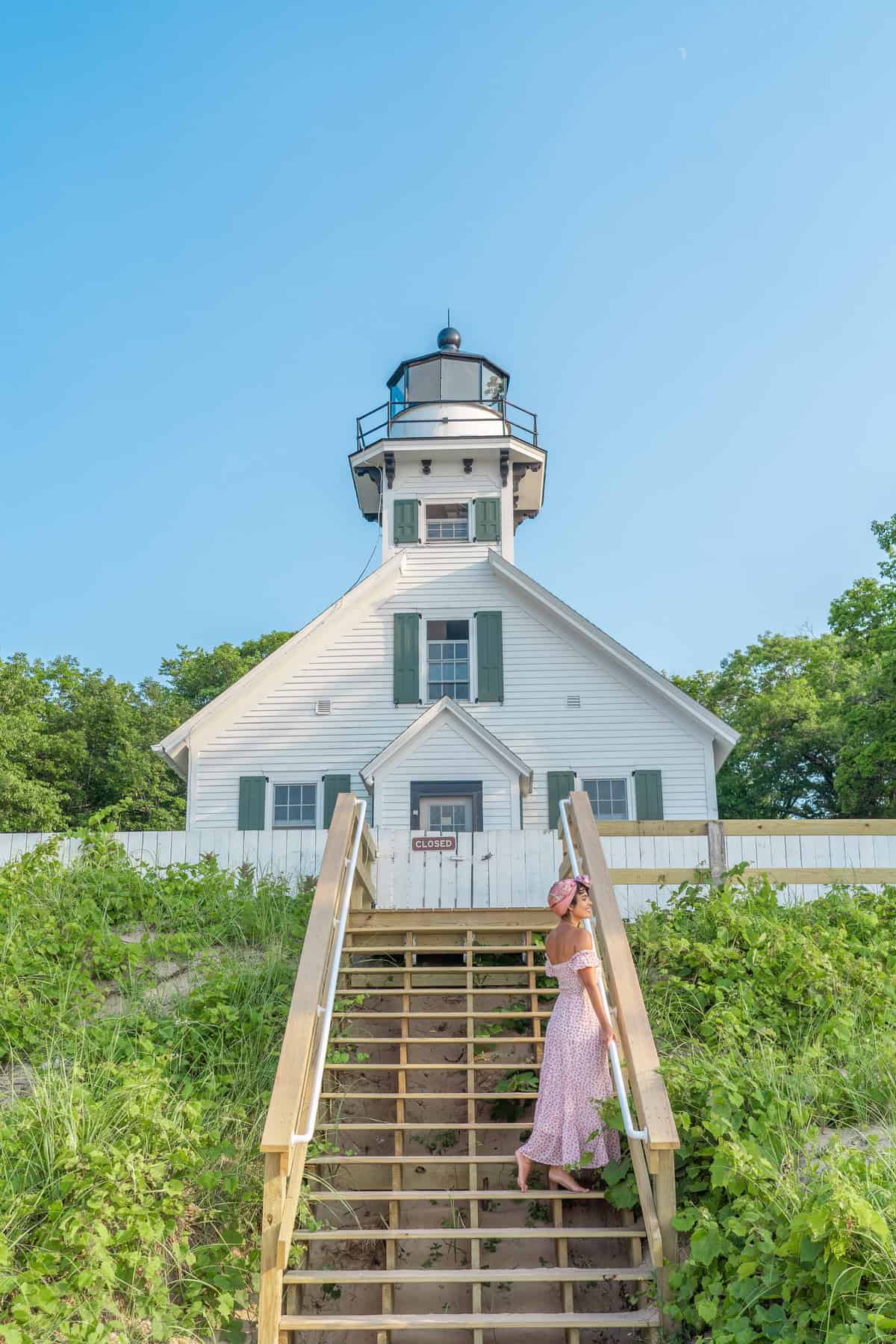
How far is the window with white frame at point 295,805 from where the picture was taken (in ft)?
51.3

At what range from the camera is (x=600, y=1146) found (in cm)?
551

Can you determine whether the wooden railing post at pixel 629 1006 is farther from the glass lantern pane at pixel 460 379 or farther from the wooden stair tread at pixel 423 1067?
the glass lantern pane at pixel 460 379

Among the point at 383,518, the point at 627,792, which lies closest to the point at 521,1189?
the point at 627,792

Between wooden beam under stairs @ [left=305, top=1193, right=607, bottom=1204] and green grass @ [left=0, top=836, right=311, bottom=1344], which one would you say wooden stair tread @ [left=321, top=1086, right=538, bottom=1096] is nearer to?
green grass @ [left=0, top=836, right=311, bottom=1344]

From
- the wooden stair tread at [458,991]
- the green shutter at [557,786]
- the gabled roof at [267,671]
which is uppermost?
the gabled roof at [267,671]

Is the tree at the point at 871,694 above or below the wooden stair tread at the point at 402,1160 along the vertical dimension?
above

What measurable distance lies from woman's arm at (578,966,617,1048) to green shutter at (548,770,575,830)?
9.70 m

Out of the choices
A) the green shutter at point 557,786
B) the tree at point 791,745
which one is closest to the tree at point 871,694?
the tree at point 791,745

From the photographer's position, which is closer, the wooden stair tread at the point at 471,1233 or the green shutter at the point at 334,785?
the wooden stair tread at the point at 471,1233

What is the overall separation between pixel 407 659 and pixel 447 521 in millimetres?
2795

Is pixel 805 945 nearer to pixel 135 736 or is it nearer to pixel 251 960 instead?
pixel 251 960

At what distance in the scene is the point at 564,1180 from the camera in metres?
5.48

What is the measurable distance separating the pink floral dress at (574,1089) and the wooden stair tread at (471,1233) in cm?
32

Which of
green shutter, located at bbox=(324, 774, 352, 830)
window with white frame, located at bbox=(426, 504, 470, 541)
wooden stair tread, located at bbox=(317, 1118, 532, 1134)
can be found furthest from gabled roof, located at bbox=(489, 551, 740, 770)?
wooden stair tread, located at bbox=(317, 1118, 532, 1134)
